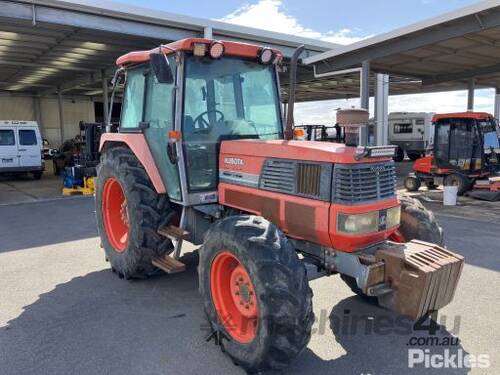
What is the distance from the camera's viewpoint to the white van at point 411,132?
24.3m

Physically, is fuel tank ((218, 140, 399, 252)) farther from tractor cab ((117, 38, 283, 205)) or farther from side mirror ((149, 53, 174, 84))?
side mirror ((149, 53, 174, 84))

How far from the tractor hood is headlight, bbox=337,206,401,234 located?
0.39m

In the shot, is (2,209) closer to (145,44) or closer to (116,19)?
(116,19)

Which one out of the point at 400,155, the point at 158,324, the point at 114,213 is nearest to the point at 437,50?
the point at 114,213

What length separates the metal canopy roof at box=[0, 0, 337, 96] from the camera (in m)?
9.78

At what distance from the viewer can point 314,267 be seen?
3.37 m

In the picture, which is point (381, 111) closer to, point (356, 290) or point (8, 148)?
point (356, 290)

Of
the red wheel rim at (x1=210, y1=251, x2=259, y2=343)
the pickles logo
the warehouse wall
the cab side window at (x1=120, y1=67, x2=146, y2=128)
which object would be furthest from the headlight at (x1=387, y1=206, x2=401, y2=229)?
the warehouse wall

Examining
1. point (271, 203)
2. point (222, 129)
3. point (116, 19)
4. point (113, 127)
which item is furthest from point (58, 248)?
point (116, 19)

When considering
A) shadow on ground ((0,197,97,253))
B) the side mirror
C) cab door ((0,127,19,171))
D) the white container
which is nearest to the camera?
the side mirror

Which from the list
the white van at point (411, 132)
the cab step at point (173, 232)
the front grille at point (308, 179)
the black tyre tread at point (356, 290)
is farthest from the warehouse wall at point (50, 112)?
the front grille at point (308, 179)

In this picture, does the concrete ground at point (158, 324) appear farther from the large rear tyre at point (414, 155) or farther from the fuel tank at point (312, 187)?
the large rear tyre at point (414, 155)

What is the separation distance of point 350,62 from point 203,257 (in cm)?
1031

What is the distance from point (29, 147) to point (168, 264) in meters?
13.6
